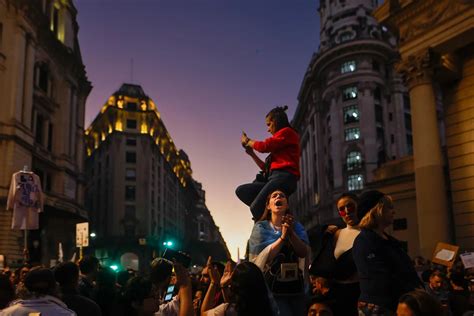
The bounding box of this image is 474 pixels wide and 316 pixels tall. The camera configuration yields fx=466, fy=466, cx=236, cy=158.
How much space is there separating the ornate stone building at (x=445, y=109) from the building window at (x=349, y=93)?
1899 inches

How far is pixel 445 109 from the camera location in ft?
69.4

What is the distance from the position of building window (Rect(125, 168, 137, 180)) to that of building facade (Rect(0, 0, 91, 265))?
3542 cm

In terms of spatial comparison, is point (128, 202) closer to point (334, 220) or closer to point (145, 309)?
point (334, 220)

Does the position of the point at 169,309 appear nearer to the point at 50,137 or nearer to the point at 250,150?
the point at 250,150

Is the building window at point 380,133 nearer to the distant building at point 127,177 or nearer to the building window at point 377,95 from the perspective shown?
the building window at point 377,95

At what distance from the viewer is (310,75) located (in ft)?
259

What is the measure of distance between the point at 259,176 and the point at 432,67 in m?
16.8

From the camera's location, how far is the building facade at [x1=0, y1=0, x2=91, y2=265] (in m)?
35.8

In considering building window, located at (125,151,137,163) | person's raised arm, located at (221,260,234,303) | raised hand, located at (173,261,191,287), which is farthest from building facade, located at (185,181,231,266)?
person's raised arm, located at (221,260,234,303)

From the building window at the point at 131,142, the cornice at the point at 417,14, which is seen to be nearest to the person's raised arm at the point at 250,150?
the cornice at the point at 417,14

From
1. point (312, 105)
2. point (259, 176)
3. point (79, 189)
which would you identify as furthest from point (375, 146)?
point (259, 176)

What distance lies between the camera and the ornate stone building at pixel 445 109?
1944 centimetres

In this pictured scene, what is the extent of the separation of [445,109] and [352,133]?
47313 mm

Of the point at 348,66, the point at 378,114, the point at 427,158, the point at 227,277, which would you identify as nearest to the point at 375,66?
the point at 348,66
